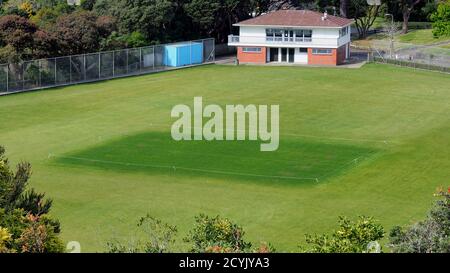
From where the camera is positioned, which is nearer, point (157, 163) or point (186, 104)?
point (157, 163)

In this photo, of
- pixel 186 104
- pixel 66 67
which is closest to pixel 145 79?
pixel 66 67

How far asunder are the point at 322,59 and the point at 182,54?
14.2m

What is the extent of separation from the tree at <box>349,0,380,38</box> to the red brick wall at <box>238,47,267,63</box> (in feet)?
69.2

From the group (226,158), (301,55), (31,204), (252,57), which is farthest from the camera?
(252,57)

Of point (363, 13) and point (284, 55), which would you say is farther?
point (363, 13)

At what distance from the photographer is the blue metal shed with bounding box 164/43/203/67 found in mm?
85938

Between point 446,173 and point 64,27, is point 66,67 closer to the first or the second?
point 64,27

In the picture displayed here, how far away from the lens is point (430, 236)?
A: 22797mm

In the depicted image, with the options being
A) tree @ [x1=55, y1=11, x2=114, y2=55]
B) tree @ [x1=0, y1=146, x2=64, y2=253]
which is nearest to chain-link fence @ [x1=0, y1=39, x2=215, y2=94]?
tree @ [x1=55, y1=11, x2=114, y2=55]

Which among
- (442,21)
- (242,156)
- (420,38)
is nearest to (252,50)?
(442,21)

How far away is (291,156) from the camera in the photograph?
48.7 m

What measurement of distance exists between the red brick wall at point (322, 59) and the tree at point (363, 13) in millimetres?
20398

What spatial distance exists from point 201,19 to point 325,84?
75.8 feet

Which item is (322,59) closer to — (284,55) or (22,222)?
(284,55)
